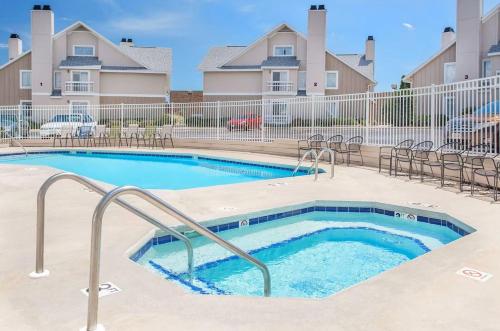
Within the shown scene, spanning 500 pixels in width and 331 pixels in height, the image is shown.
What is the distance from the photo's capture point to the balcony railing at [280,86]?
3422 centimetres

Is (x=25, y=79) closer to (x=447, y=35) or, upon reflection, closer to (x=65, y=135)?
(x=65, y=135)

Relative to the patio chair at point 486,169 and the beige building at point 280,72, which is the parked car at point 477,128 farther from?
the beige building at point 280,72

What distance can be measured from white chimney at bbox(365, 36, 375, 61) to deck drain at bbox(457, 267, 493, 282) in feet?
119

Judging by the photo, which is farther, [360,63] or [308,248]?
[360,63]

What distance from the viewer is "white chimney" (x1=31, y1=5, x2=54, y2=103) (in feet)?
111

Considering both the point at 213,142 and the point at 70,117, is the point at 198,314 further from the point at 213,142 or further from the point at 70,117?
the point at 70,117

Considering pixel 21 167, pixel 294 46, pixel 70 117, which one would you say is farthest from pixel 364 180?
pixel 294 46

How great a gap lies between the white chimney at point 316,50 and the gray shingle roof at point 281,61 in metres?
1.15

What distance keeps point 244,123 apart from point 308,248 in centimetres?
1238

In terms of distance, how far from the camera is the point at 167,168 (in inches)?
579

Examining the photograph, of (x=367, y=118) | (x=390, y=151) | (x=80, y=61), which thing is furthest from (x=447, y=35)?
(x=80, y=61)

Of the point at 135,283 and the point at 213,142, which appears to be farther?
the point at 213,142

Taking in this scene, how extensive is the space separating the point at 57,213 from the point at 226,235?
2.31m

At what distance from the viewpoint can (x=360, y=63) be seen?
123ft
